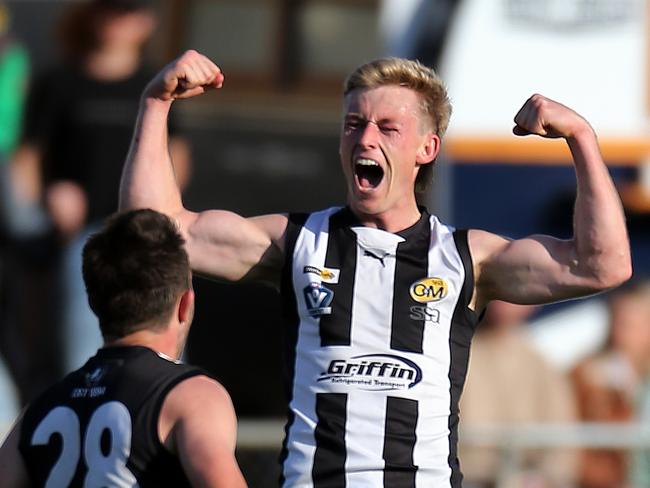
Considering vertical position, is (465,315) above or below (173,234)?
below

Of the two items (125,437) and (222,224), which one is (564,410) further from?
(125,437)

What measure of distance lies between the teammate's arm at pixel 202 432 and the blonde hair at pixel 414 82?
1.15 meters

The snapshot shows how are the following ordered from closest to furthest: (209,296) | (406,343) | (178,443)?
(178,443), (406,343), (209,296)

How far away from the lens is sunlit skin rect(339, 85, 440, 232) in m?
4.85

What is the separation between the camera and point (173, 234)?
4.47m

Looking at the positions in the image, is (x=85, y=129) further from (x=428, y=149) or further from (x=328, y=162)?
(x=428, y=149)

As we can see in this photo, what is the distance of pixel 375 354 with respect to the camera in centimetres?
471

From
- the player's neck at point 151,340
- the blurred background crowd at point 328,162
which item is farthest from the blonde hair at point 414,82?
the blurred background crowd at point 328,162

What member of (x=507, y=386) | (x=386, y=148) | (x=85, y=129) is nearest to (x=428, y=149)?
(x=386, y=148)

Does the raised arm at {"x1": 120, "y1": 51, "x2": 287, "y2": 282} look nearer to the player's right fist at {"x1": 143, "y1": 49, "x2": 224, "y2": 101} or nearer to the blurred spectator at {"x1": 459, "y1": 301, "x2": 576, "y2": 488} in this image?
the player's right fist at {"x1": 143, "y1": 49, "x2": 224, "y2": 101}

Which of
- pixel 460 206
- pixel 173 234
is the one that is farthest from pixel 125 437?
pixel 460 206

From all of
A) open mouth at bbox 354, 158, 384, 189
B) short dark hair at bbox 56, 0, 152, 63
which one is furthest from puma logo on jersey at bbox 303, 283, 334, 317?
short dark hair at bbox 56, 0, 152, 63

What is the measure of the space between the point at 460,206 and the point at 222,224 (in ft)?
16.6

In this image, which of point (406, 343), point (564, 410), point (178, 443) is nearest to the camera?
point (178, 443)
